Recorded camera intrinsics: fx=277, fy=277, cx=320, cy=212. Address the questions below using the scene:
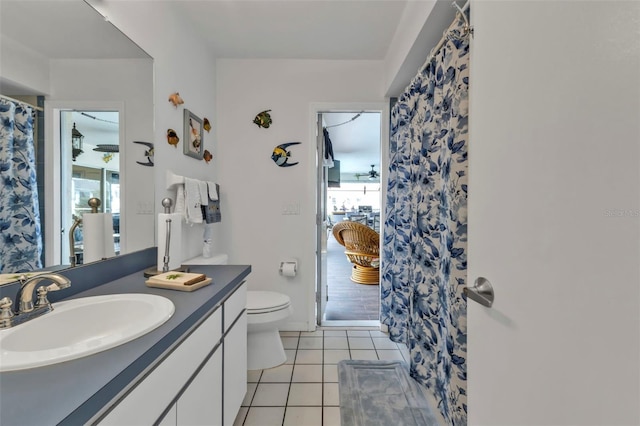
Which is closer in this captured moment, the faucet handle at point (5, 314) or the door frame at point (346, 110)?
the faucet handle at point (5, 314)

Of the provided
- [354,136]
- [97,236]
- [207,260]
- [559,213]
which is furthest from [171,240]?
[354,136]

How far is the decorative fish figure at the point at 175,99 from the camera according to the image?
5.89 ft

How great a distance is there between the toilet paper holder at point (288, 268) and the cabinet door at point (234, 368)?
0.93m

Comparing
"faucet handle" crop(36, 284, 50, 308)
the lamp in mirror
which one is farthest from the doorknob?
the lamp in mirror

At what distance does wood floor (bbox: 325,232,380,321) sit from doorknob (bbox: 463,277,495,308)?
2185 millimetres

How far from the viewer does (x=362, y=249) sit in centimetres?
405

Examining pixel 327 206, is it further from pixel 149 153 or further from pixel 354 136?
pixel 354 136

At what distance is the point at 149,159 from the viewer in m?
1.56

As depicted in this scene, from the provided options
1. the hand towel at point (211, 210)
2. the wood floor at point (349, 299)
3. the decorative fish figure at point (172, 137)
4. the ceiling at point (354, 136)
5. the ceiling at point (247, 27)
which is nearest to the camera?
the ceiling at point (247, 27)

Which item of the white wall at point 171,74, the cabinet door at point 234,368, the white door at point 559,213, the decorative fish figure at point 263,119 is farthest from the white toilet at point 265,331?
the decorative fish figure at point 263,119

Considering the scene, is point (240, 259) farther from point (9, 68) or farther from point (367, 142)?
point (367, 142)

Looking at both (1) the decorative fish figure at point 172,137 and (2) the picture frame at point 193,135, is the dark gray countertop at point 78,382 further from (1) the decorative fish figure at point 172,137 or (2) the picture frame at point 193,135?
(2) the picture frame at point 193,135

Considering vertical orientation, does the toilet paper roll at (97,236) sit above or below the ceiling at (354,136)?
below

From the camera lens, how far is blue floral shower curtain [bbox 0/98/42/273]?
0.87 metres
